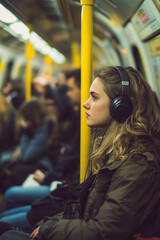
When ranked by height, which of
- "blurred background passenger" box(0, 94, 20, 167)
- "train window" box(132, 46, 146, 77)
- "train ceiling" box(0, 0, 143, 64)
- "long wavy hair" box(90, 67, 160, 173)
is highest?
"train ceiling" box(0, 0, 143, 64)

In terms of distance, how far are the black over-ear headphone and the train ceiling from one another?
112cm

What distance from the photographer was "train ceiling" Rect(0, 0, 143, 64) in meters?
2.74

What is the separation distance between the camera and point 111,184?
148 centimetres

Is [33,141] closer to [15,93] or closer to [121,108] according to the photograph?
[15,93]

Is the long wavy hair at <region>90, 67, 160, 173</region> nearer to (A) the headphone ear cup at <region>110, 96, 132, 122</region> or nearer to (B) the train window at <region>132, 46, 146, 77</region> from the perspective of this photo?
(A) the headphone ear cup at <region>110, 96, 132, 122</region>

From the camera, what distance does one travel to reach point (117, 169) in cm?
150

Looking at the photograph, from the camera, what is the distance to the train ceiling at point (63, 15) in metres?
2.74

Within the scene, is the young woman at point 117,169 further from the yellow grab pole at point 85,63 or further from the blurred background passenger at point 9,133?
the blurred background passenger at point 9,133

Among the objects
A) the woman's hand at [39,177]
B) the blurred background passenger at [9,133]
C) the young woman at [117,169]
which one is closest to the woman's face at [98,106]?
the young woman at [117,169]

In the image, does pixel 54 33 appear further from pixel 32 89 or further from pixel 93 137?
pixel 93 137

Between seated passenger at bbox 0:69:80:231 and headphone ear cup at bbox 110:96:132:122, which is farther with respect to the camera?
seated passenger at bbox 0:69:80:231

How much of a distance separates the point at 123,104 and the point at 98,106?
0.67 feet

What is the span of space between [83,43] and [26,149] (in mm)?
2333

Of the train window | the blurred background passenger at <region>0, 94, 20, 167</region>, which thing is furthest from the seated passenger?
the train window
